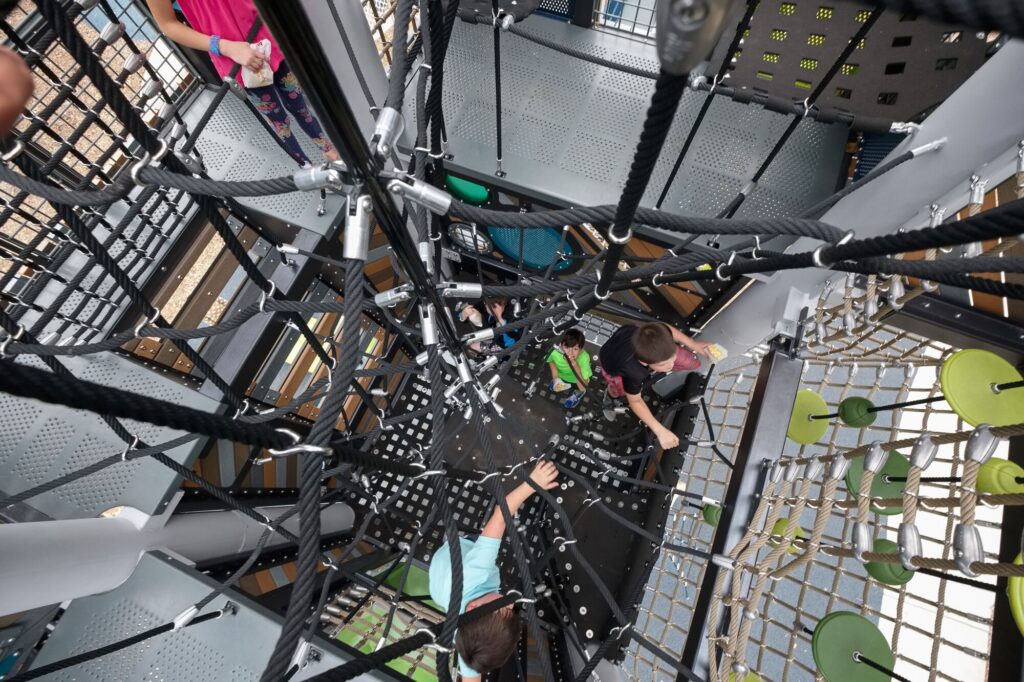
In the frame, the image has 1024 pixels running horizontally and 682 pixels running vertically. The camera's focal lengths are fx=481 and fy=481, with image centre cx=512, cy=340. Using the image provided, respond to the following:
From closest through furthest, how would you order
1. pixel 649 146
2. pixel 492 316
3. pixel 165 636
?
pixel 649 146
pixel 165 636
pixel 492 316

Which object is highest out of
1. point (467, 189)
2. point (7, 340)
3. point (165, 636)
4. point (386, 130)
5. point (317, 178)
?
point (467, 189)

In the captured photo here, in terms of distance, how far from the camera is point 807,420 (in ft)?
6.55

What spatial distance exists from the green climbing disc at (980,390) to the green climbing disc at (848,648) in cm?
66

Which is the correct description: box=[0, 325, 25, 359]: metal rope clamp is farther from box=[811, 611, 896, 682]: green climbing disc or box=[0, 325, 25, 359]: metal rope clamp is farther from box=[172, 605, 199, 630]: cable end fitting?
box=[811, 611, 896, 682]: green climbing disc

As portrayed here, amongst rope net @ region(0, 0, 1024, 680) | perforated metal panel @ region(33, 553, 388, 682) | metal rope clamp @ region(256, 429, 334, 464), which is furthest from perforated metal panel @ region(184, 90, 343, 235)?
metal rope clamp @ region(256, 429, 334, 464)

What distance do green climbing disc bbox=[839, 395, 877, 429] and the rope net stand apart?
0.16 m

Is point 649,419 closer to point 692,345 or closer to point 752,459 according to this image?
point 692,345

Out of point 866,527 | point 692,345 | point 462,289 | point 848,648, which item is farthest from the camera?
point 692,345

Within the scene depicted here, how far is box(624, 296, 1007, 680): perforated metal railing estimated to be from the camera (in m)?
1.56

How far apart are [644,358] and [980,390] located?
1.13m

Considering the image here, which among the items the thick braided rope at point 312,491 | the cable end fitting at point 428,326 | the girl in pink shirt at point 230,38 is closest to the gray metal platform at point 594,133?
the girl in pink shirt at point 230,38

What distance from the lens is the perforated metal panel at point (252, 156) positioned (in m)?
2.12

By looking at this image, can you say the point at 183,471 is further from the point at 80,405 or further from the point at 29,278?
the point at 80,405

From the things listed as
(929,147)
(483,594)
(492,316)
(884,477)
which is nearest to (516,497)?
(483,594)
